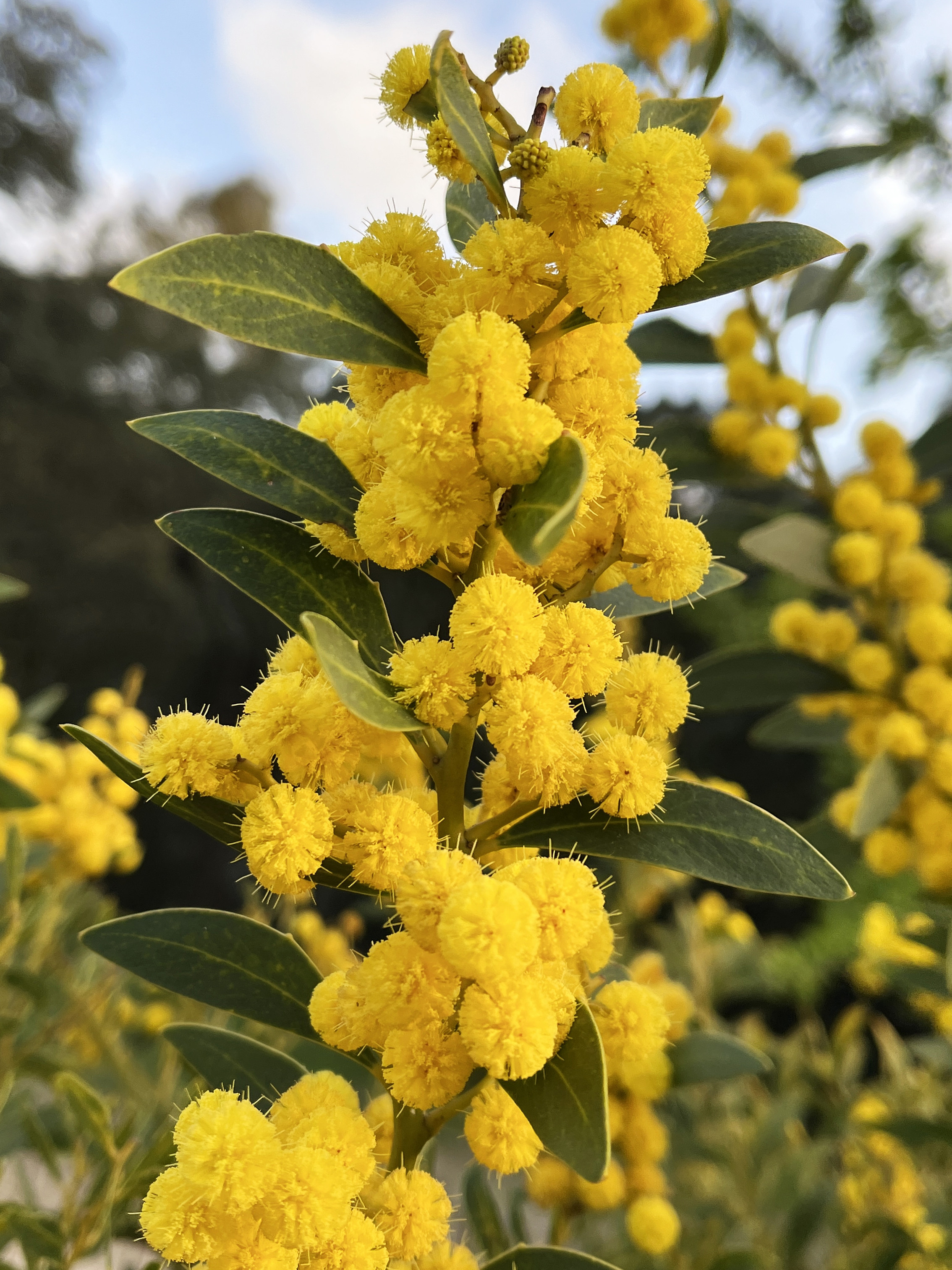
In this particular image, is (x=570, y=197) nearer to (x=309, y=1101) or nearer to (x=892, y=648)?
(x=309, y=1101)

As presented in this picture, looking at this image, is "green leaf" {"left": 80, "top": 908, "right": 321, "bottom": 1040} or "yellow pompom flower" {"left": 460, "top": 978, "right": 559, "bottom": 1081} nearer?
"yellow pompom flower" {"left": 460, "top": 978, "right": 559, "bottom": 1081}

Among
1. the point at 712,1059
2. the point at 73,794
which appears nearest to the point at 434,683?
the point at 712,1059

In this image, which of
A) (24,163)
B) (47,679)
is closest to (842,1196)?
(47,679)

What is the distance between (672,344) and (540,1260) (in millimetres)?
949

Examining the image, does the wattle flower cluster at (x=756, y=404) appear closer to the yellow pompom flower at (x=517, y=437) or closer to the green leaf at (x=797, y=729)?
the green leaf at (x=797, y=729)

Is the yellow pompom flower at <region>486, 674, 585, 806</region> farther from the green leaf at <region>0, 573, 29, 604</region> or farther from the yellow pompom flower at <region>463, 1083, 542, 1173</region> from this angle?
the green leaf at <region>0, 573, 29, 604</region>

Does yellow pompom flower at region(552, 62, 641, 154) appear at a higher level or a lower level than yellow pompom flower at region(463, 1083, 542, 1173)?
higher

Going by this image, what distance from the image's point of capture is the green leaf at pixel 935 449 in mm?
1105

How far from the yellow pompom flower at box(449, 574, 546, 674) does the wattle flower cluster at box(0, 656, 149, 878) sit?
96cm

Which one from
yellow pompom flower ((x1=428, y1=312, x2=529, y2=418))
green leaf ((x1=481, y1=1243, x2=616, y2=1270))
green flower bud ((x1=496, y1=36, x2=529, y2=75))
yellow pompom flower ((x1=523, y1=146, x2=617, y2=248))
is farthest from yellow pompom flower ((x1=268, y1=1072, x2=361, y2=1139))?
green flower bud ((x1=496, y1=36, x2=529, y2=75))

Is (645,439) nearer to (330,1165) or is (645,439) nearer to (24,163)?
(330,1165)

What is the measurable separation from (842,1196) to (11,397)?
5.06 meters

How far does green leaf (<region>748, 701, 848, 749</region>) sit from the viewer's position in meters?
1.17

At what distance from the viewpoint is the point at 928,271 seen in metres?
2.36
